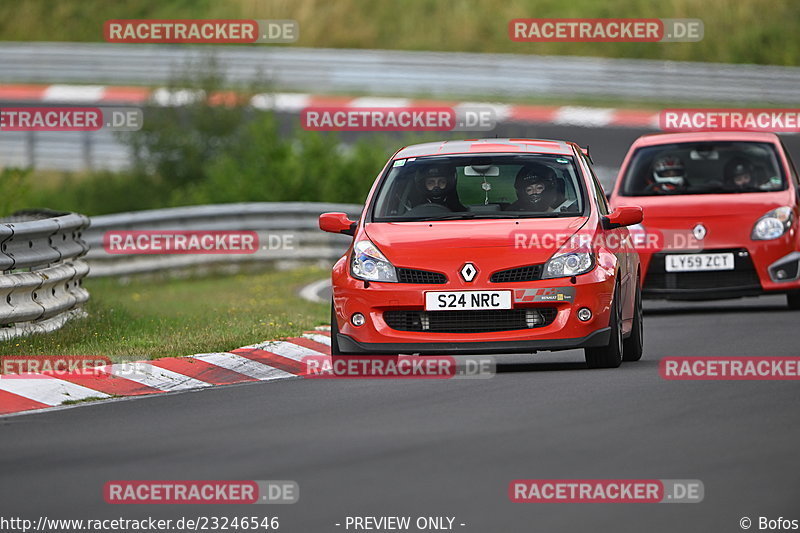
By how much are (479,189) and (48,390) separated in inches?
133

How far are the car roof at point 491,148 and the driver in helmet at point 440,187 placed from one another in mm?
228

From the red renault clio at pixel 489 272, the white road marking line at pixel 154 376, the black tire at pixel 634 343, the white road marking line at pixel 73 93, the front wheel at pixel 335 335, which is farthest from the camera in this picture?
the white road marking line at pixel 73 93

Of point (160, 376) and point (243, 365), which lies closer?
point (160, 376)

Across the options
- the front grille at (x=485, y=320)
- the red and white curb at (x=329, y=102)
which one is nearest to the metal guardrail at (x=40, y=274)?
the front grille at (x=485, y=320)

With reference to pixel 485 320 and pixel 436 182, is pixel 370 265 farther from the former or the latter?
pixel 436 182

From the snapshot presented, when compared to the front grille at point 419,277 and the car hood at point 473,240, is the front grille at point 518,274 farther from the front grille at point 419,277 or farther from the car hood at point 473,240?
the front grille at point 419,277

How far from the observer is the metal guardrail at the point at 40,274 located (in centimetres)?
1273

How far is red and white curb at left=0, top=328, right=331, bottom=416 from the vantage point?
35.8 feet

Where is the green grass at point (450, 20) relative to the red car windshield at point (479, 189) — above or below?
above

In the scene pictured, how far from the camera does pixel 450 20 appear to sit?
143 ft

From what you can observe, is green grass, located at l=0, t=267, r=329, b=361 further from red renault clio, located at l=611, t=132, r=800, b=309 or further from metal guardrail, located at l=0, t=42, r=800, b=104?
metal guardrail, located at l=0, t=42, r=800, b=104

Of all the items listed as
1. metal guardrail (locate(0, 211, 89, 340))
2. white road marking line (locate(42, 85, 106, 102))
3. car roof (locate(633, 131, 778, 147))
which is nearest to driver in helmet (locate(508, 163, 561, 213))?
metal guardrail (locate(0, 211, 89, 340))

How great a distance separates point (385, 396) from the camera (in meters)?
10.4

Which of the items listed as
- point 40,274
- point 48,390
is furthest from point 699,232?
point 48,390
